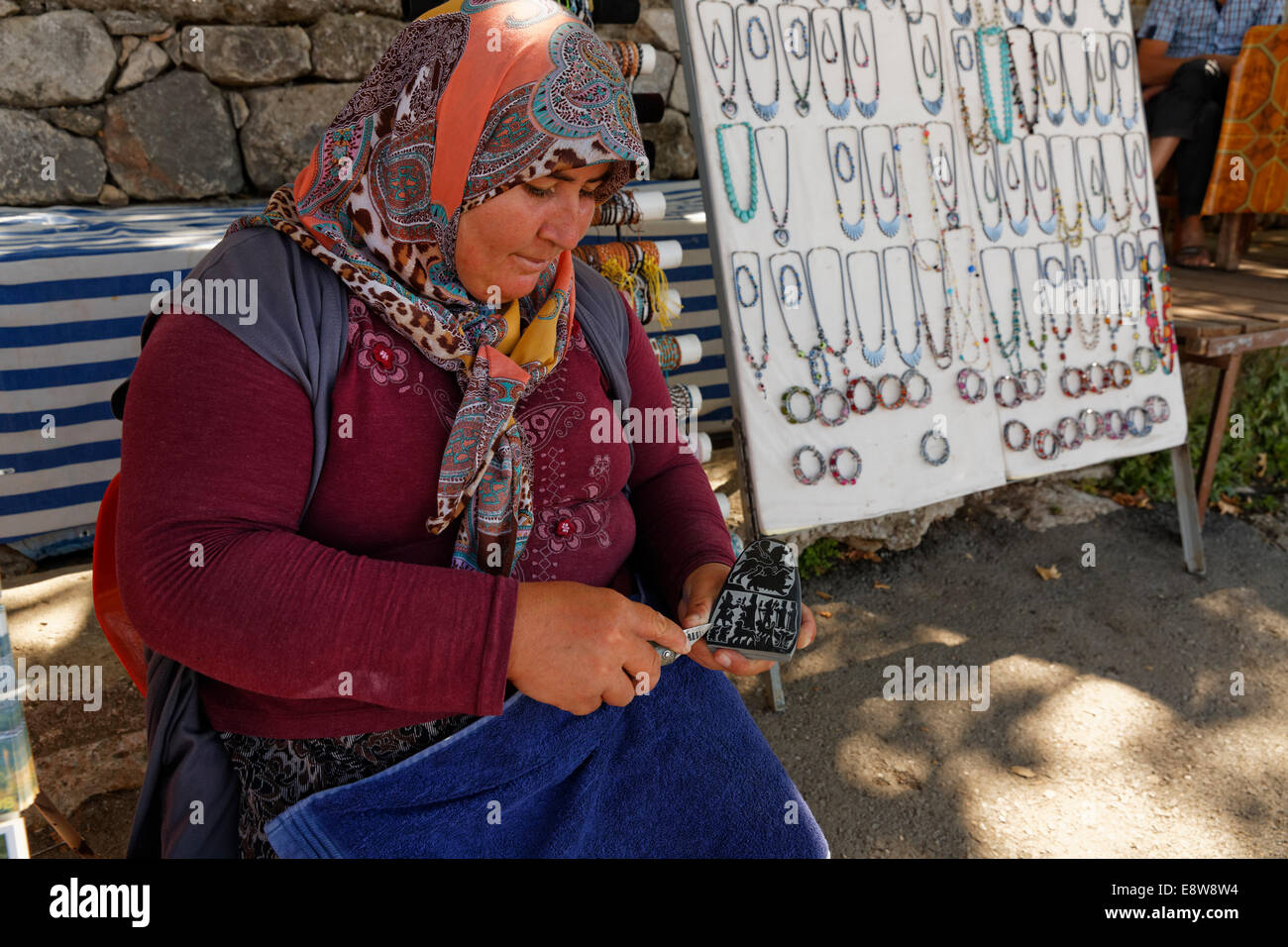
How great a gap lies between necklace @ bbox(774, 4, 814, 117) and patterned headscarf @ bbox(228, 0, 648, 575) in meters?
1.21

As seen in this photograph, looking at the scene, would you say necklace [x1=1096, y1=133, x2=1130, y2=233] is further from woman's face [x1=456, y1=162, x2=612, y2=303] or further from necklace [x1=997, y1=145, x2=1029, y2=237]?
woman's face [x1=456, y1=162, x2=612, y2=303]

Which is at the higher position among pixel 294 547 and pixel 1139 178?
pixel 1139 178

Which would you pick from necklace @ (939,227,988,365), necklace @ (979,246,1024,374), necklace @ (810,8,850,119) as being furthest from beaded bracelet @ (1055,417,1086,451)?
necklace @ (810,8,850,119)

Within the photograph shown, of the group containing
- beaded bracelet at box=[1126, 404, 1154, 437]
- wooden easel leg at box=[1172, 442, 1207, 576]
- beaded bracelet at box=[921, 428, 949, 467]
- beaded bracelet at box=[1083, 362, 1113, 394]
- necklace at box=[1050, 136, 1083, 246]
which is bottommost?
wooden easel leg at box=[1172, 442, 1207, 576]

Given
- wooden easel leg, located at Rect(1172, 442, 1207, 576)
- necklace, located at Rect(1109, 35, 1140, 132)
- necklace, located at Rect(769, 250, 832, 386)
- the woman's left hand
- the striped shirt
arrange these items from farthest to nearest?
the striped shirt, wooden easel leg, located at Rect(1172, 442, 1207, 576), necklace, located at Rect(1109, 35, 1140, 132), necklace, located at Rect(769, 250, 832, 386), the woman's left hand

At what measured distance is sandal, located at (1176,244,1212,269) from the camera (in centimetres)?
427

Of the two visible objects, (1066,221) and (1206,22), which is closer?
(1066,221)

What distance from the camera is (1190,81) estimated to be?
13.7 feet

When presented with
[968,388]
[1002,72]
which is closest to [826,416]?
[968,388]

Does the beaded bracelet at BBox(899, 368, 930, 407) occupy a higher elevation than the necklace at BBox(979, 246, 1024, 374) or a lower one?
lower

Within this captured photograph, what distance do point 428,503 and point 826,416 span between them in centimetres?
141

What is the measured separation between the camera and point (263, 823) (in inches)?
43.1

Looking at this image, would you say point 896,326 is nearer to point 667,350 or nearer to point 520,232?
point 667,350

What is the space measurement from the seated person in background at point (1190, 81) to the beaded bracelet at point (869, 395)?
277cm
